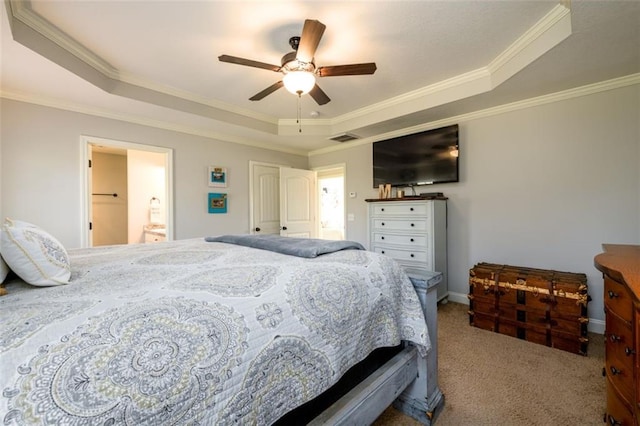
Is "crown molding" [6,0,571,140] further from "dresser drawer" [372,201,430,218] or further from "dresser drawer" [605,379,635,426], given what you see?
"dresser drawer" [605,379,635,426]

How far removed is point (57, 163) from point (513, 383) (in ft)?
15.2

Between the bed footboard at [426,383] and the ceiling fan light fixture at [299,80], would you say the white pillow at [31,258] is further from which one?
the ceiling fan light fixture at [299,80]

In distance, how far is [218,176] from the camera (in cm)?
417

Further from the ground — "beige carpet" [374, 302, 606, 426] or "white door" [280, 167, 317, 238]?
"white door" [280, 167, 317, 238]

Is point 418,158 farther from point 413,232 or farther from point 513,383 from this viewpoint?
point 513,383

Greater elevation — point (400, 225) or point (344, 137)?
point (344, 137)

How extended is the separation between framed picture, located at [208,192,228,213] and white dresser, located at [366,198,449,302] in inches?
87.2

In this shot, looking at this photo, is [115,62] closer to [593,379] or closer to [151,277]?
[151,277]

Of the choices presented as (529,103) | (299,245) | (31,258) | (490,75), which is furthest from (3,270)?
(529,103)

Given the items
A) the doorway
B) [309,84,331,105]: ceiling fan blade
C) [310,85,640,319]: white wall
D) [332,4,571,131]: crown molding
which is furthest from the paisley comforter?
the doorway

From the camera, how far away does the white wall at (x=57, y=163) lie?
272cm

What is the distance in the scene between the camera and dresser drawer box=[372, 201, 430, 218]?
10.7ft

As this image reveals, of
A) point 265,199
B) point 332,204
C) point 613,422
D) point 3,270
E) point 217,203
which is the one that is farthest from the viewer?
point 332,204

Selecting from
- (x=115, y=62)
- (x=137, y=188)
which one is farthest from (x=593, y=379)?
(x=137, y=188)
